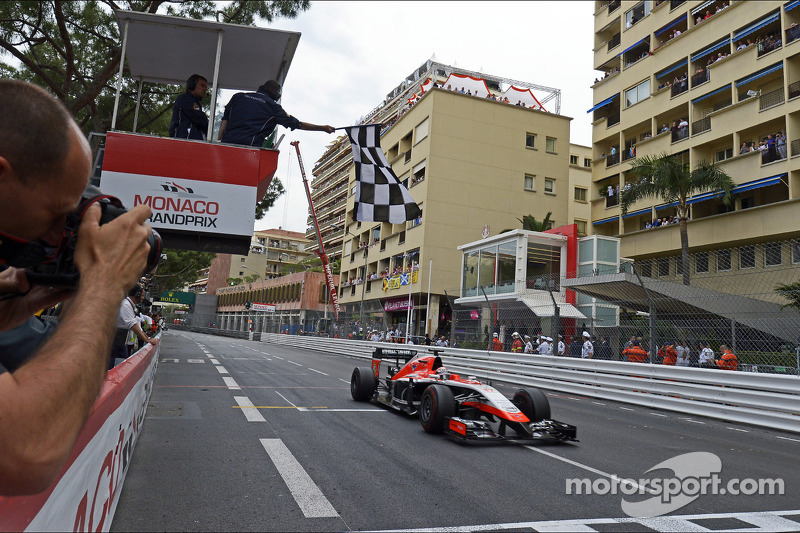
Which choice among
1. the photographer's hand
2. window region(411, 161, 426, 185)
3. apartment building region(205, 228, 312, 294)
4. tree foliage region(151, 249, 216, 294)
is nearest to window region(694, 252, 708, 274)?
window region(411, 161, 426, 185)

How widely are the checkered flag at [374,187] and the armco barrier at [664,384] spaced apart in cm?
681

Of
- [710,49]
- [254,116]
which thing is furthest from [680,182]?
[254,116]

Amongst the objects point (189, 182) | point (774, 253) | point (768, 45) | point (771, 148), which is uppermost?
point (768, 45)

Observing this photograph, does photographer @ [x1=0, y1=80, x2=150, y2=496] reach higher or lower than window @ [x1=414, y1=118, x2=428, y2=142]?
lower

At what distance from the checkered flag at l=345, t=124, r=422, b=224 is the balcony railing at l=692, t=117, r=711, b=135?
84.7ft

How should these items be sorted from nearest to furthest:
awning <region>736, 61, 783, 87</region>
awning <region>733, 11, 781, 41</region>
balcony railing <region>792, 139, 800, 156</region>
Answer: balcony railing <region>792, 139, 800, 156</region> < awning <region>736, 61, 783, 87</region> < awning <region>733, 11, 781, 41</region>

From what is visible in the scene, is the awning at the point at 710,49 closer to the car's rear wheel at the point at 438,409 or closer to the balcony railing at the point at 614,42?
the balcony railing at the point at 614,42

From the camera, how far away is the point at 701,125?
27094mm

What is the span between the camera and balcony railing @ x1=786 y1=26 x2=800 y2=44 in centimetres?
2247

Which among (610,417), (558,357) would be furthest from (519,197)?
(610,417)

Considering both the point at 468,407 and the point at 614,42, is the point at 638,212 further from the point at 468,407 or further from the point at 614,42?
the point at 468,407

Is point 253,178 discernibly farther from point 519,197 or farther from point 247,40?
point 519,197

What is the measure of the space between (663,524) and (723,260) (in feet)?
78.1

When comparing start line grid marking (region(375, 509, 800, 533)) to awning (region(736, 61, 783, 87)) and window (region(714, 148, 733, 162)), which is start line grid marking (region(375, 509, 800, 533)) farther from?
window (region(714, 148, 733, 162))
